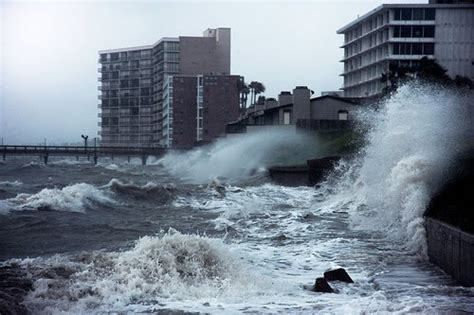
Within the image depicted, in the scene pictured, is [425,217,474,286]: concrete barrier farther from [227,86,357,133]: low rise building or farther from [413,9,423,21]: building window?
[413,9,423,21]: building window

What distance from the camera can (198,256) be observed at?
39.2ft

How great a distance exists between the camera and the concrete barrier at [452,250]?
10.3 m

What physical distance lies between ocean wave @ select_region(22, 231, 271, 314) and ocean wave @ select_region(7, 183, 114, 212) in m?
10.9

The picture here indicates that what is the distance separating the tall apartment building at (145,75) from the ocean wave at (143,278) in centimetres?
10991

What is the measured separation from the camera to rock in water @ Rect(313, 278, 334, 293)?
1008cm

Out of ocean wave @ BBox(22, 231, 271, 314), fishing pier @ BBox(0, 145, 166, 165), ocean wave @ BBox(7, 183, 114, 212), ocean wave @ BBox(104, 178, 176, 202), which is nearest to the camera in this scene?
ocean wave @ BBox(22, 231, 271, 314)

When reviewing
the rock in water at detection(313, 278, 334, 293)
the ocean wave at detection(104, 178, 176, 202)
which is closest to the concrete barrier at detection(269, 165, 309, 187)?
the ocean wave at detection(104, 178, 176, 202)

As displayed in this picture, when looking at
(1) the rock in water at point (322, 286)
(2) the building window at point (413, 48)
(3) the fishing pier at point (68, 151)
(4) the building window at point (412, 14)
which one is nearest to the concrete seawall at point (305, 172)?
(1) the rock in water at point (322, 286)

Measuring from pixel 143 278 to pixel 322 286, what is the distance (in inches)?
118

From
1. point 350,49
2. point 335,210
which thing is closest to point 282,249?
point 335,210

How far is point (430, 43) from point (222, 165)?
1197 inches

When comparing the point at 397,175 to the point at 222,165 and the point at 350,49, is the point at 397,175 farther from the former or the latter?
the point at 350,49

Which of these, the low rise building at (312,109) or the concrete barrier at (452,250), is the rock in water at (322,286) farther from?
the low rise building at (312,109)

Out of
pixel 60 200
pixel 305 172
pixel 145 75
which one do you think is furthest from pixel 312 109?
pixel 145 75
